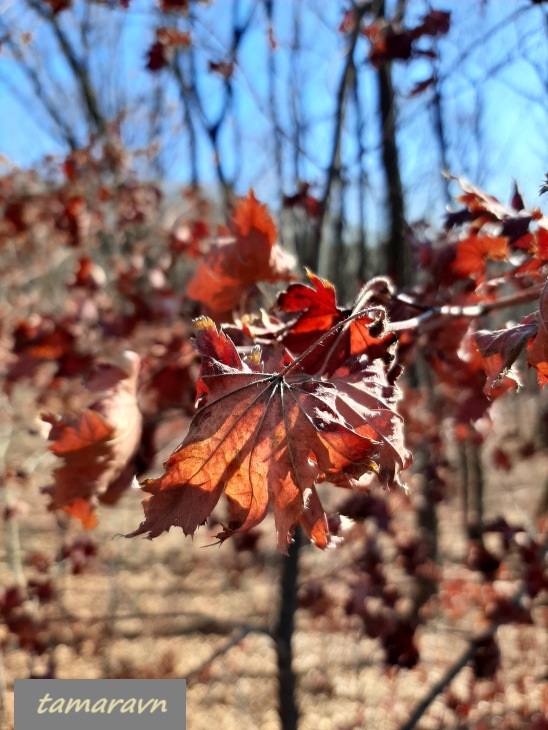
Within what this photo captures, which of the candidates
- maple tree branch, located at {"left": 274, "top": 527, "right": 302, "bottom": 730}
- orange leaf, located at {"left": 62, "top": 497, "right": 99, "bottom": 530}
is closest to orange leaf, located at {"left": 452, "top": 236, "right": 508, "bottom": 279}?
orange leaf, located at {"left": 62, "top": 497, "right": 99, "bottom": 530}

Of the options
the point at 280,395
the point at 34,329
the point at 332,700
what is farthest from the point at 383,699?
the point at 280,395

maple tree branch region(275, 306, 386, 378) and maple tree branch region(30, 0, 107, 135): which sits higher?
maple tree branch region(30, 0, 107, 135)

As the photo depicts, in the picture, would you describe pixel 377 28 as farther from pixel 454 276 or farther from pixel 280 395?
pixel 280 395

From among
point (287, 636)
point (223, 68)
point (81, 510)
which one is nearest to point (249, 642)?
point (287, 636)

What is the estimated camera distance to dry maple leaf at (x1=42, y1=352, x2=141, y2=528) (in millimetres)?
1139

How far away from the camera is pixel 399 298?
104cm

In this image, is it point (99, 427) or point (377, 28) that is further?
point (377, 28)

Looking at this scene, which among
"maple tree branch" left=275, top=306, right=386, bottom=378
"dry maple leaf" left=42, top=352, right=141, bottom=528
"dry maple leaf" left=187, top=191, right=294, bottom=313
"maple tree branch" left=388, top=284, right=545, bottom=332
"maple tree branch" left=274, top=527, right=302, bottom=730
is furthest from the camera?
"maple tree branch" left=274, top=527, right=302, bottom=730

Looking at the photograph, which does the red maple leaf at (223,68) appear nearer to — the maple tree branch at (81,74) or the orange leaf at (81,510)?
the orange leaf at (81,510)

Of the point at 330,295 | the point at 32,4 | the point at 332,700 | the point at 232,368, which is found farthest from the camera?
the point at 332,700

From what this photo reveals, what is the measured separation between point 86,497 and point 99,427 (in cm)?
16

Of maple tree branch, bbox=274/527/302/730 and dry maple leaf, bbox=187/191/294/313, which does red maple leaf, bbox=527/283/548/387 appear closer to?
dry maple leaf, bbox=187/191/294/313

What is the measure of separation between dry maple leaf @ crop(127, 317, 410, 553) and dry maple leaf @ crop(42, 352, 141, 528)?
0.42 m

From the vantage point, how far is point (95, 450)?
118 centimetres
